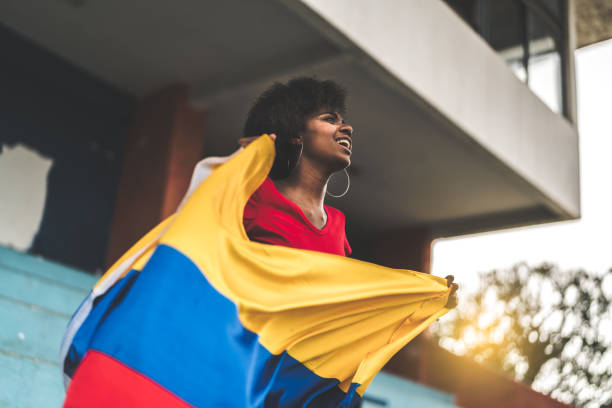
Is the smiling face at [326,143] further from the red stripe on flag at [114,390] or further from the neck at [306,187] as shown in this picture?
the red stripe on flag at [114,390]

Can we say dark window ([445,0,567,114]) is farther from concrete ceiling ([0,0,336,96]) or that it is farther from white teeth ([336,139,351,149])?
white teeth ([336,139,351,149])

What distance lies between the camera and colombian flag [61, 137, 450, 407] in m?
1.59

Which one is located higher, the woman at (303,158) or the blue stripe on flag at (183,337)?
the woman at (303,158)

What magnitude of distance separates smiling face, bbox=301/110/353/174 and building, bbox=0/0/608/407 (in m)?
3.50

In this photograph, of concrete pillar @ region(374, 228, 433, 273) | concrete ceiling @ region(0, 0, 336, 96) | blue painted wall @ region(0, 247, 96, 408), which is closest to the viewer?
blue painted wall @ region(0, 247, 96, 408)

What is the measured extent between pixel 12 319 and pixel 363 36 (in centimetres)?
367

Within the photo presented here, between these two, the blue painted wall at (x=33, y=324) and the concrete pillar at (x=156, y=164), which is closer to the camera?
the blue painted wall at (x=33, y=324)

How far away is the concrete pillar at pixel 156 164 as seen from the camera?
270 inches

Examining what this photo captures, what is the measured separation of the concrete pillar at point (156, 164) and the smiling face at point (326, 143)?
4.75 m

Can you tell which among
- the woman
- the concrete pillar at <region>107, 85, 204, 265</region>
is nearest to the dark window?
the concrete pillar at <region>107, 85, 204, 265</region>

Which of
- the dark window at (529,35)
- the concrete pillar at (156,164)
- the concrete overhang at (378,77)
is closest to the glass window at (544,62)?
the dark window at (529,35)

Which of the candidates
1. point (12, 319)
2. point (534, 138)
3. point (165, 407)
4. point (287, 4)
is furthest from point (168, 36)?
point (165, 407)

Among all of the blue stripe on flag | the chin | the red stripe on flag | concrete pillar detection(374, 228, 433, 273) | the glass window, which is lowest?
the red stripe on flag

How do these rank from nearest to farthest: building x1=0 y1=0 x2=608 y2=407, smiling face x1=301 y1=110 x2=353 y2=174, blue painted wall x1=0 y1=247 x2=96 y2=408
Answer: smiling face x1=301 y1=110 x2=353 y2=174
blue painted wall x1=0 y1=247 x2=96 y2=408
building x1=0 y1=0 x2=608 y2=407
